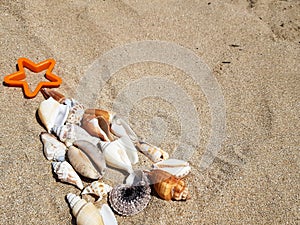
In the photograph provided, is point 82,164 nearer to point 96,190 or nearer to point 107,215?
point 96,190

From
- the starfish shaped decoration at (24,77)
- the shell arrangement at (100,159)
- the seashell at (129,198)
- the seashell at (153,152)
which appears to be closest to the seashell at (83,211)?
the shell arrangement at (100,159)

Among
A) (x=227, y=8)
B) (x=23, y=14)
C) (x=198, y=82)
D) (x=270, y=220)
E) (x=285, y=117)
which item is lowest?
(x=270, y=220)

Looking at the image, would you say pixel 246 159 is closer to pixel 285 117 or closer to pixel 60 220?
pixel 285 117

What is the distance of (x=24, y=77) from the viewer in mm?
2551

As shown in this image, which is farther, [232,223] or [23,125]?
[23,125]

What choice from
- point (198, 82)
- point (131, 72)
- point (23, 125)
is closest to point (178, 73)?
point (198, 82)

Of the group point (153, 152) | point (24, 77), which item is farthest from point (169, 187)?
point (24, 77)

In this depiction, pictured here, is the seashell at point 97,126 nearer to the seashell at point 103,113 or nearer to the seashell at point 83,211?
the seashell at point 103,113

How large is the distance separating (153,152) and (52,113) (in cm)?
67

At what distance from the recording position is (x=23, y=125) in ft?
7.57

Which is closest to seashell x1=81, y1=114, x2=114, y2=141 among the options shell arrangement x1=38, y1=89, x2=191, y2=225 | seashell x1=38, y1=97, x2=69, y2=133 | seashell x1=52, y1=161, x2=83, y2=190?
shell arrangement x1=38, y1=89, x2=191, y2=225

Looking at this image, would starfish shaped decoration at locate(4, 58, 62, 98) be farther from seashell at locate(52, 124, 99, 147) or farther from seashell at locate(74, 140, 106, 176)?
seashell at locate(74, 140, 106, 176)

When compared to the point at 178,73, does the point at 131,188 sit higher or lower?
lower

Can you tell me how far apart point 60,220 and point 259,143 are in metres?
1.30
